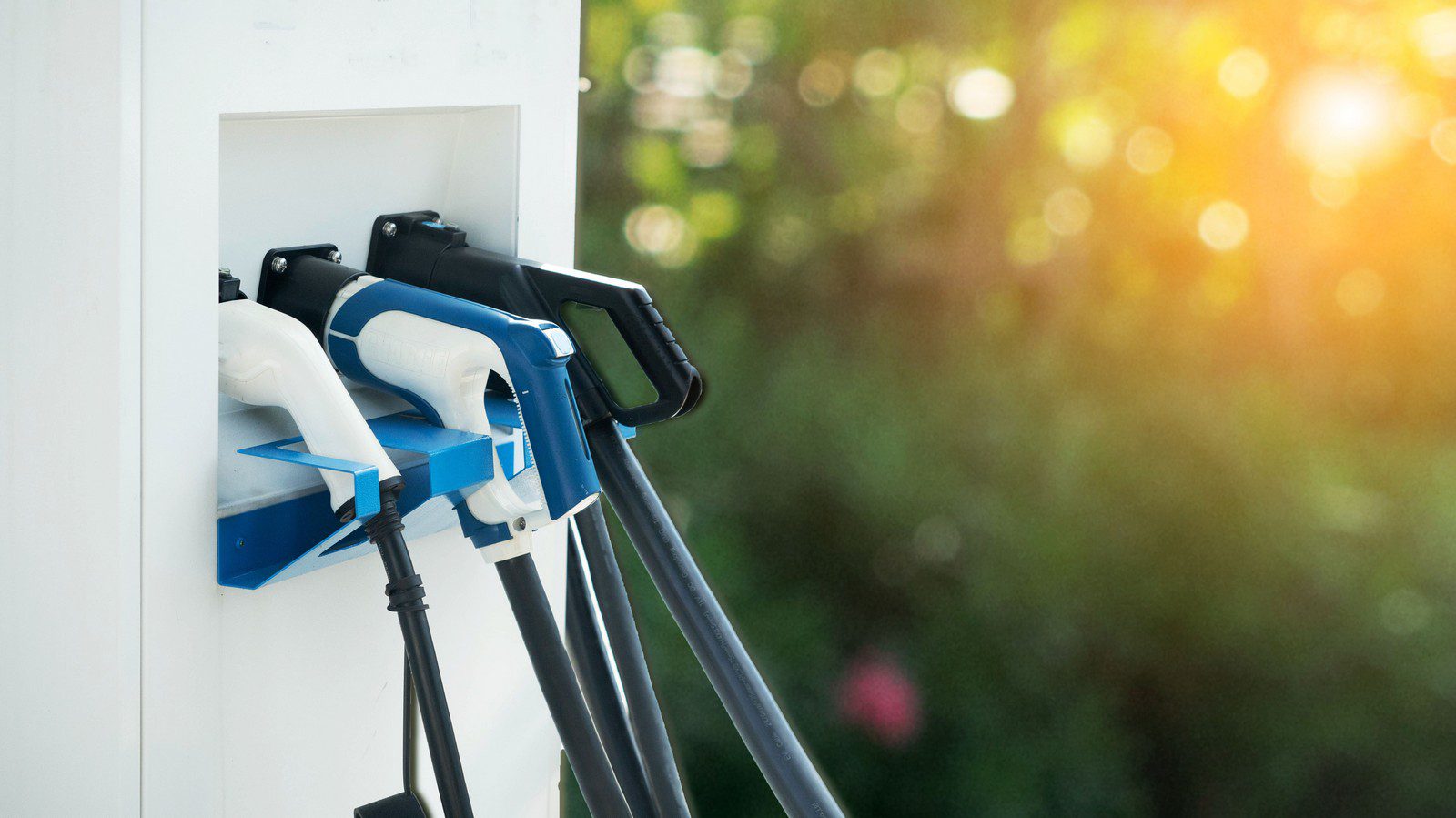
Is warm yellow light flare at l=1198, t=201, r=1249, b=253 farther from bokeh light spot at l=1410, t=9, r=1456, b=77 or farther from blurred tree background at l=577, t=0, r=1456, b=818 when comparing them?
bokeh light spot at l=1410, t=9, r=1456, b=77

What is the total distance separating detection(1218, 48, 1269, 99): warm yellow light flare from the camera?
6.65ft

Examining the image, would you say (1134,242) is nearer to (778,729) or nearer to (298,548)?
(778,729)

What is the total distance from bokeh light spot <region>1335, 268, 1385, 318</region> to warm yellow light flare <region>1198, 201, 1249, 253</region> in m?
0.17

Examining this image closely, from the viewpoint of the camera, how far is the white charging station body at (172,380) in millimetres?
697

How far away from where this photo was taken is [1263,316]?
2.11 meters

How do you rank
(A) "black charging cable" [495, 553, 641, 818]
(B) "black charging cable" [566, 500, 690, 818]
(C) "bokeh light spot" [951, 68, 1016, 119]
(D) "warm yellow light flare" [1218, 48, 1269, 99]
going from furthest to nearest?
(C) "bokeh light spot" [951, 68, 1016, 119] < (D) "warm yellow light flare" [1218, 48, 1269, 99] < (B) "black charging cable" [566, 500, 690, 818] < (A) "black charging cable" [495, 553, 641, 818]

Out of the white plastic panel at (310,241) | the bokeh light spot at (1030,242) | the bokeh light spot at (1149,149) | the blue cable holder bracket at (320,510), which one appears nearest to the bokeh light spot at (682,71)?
the bokeh light spot at (1030,242)

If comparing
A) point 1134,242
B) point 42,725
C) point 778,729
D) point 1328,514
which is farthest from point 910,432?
point 42,725

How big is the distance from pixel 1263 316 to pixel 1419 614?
0.53 m

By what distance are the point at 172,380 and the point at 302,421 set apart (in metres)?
0.08

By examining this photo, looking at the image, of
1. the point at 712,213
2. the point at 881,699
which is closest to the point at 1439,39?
the point at 712,213

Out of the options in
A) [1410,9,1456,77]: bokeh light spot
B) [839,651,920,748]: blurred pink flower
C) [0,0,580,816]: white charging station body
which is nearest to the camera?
[0,0,580,816]: white charging station body

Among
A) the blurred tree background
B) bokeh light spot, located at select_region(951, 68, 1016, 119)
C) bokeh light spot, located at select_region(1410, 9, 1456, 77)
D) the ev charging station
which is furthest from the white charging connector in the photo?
bokeh light spot, located at select_region(1410, 9, 1456, 77)

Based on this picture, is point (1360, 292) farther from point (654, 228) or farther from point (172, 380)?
point (172, 380)
